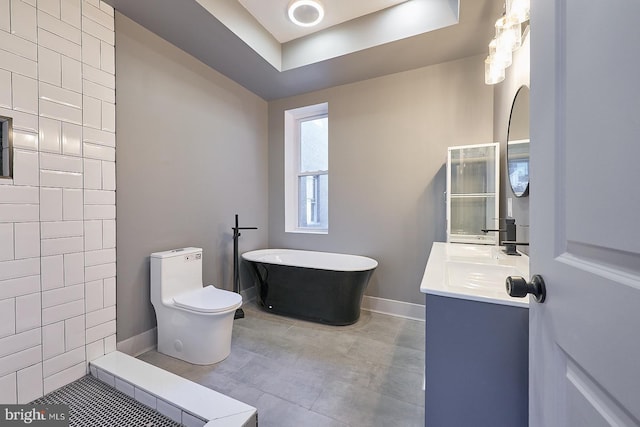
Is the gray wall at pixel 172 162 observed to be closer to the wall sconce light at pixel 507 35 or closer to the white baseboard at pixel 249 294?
the white baseboard at pixel 249 294

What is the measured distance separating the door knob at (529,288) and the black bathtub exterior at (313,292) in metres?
1.79

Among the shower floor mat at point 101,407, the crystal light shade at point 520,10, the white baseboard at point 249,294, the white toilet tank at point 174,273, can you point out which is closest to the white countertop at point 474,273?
the crystal light shade at point 520,10

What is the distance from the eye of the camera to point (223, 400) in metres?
1.36

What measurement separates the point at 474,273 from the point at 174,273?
224 cm

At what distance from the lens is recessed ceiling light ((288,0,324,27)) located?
7.16ft

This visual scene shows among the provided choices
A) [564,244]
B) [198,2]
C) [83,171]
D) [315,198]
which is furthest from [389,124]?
[83,171]

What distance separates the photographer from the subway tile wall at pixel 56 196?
1407 mm

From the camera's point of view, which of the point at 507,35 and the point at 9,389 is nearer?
the point at 9,389

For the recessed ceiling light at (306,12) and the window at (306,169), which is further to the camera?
the window at (306,169)

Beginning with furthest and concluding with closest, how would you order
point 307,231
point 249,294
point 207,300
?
point 307,231
point 249,294
point 207,300

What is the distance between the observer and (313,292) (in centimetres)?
256

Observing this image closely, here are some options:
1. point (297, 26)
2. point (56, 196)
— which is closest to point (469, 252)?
point (297, 26)

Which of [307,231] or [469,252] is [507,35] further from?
[307,231]

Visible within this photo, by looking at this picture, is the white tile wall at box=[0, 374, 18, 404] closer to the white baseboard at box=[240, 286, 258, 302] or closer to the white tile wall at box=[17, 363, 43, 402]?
the white tile wall at box=[17, 363, 43, 402]
